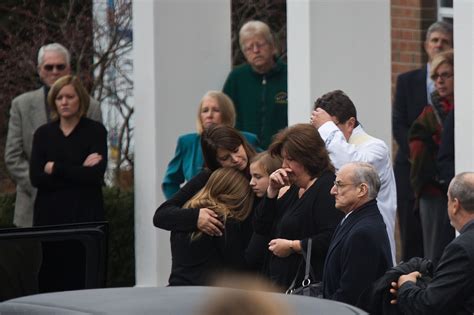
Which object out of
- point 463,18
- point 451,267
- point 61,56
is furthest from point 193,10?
point 451,267

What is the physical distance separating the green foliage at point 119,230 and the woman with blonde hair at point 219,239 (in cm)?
406

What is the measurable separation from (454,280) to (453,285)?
2cm

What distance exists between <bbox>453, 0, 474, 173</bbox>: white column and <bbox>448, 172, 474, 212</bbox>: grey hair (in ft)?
7.21

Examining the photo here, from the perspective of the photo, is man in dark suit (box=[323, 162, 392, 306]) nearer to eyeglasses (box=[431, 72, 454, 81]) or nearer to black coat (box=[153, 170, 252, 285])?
black coat (box=[153, 170, 252, 285])

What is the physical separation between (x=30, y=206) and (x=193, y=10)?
6.89 feet

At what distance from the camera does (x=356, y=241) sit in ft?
26.9

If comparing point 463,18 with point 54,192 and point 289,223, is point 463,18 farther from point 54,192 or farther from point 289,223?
point 54,192

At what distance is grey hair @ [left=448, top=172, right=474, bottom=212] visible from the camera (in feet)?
26.3

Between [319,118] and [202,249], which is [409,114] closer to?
[319,118]

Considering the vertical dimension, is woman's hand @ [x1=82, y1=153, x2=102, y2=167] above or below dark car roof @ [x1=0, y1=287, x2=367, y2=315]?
above

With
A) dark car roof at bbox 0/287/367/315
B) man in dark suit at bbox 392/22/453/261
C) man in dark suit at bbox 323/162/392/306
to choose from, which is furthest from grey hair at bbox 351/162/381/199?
man in dark suit at bbox 392/22/453/261

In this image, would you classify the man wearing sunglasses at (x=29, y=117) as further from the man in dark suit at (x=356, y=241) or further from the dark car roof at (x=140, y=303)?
the dark car roof at (x=140, y=303)

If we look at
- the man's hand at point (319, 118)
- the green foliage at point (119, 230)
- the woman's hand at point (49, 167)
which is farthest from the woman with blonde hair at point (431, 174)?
the green foliage at point (119, 230)

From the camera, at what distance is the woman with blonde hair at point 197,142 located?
36.5ft
